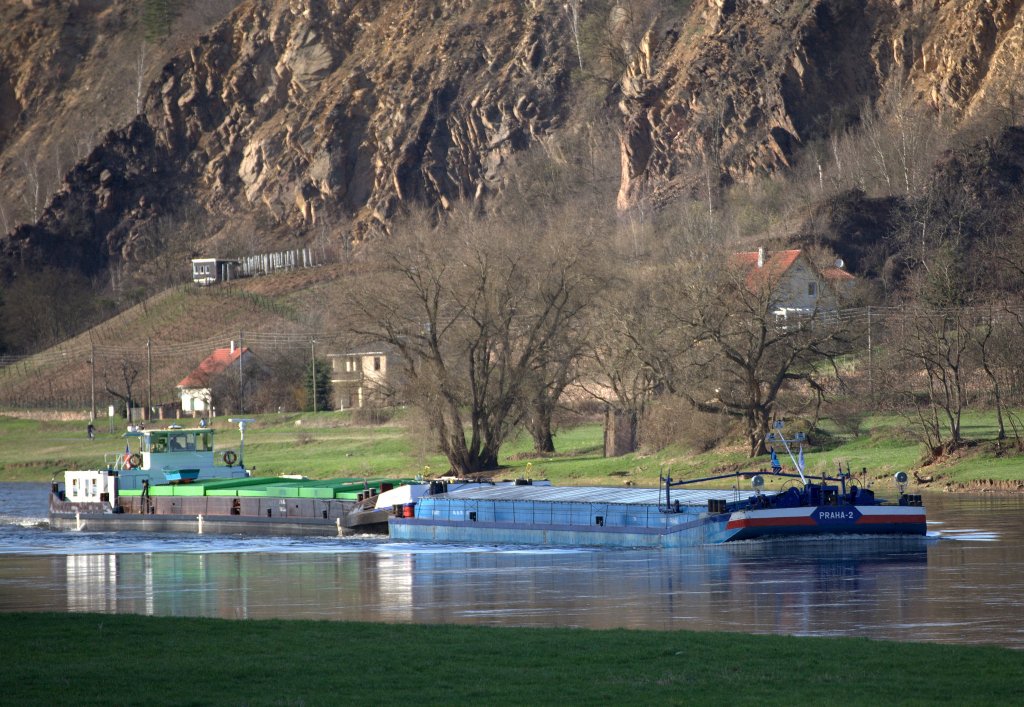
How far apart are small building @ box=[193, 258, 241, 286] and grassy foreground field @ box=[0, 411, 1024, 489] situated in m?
58.3

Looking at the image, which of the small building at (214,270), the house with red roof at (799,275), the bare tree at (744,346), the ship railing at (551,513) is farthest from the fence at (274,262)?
the ship railing at (551,513)

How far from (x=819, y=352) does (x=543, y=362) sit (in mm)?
16254

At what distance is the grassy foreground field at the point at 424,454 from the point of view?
68688 mm

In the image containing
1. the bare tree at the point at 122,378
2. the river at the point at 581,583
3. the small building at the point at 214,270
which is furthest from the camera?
the small building at the point at 214,270

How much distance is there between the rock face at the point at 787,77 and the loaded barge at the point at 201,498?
98431 millimetres

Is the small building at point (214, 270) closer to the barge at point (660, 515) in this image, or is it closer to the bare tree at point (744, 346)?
the bare tree at point (744, 346)

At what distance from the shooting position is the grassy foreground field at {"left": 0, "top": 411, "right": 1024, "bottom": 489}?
6869 cm

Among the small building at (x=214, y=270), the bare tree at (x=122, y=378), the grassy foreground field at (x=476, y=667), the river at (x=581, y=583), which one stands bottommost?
the river at (x=581, y=583)

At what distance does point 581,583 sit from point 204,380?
105647 millimetres

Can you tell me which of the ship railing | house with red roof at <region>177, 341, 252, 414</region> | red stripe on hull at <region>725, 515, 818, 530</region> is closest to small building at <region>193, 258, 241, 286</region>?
house with red roof at <region>177, 341, 252, 414</region>

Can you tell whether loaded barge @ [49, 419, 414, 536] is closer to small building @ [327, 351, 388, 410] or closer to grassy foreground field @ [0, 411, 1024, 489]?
grassy foreground field @ [0, 411, 1024, 489]

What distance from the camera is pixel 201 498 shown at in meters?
61.9

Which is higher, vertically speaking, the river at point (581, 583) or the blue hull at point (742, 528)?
the blue hull at point (742, 528)

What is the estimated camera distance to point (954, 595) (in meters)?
31.7
